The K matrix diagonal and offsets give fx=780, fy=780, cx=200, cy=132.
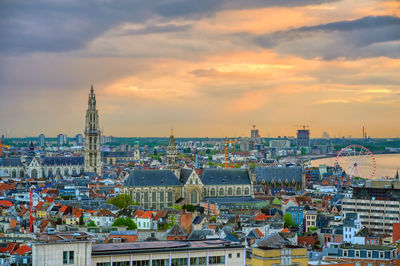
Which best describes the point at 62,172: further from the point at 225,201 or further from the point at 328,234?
the point at 328,234

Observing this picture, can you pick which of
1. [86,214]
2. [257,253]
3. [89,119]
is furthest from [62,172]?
[257,253]

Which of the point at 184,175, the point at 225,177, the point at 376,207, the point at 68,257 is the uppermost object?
the point at 184,175

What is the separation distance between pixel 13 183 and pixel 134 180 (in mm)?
42213

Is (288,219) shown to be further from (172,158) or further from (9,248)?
(9,248)

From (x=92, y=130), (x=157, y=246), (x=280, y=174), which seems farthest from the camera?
(x=92, y=130)

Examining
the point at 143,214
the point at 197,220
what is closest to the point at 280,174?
the point at 143,214

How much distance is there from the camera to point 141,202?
311 feet

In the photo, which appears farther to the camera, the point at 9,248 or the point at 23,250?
the point at 9,248

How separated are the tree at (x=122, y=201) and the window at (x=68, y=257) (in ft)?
184

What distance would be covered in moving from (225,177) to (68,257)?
6937 centimetres

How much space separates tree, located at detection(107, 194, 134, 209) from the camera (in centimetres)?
8933

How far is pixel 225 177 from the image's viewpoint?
3981 inches

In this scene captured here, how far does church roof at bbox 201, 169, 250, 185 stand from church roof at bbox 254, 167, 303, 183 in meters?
21.2

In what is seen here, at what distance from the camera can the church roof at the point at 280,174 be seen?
122938mm
